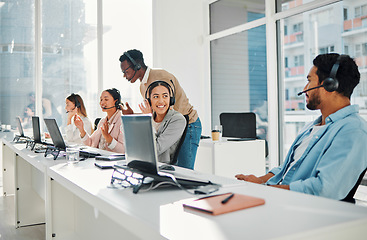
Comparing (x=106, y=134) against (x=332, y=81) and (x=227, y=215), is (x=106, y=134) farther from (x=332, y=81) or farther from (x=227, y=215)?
(x=227, y=215)

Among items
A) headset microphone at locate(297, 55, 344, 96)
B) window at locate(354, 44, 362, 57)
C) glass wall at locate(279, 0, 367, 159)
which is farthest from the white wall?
headset microphone at locate(297, 55, 344, 96)

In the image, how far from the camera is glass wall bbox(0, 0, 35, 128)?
238 inches

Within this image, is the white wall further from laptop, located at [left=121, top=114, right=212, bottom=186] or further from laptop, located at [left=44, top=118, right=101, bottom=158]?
laptop, located at [left=121, top=114, right=212, bottom=186]

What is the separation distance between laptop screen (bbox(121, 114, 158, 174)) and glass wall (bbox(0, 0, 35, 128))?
5022mm

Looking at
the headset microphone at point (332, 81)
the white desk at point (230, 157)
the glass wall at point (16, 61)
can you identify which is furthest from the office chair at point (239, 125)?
the glass wall at point (16, 61)

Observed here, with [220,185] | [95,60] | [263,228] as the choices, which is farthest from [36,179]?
[95,60]

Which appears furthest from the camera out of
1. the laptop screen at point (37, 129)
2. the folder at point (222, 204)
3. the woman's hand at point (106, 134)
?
the laptop screen at point (37, 129)

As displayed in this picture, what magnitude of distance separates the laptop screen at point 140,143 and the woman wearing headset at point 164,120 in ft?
2.78

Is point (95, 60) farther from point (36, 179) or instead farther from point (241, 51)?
point (36, 179)

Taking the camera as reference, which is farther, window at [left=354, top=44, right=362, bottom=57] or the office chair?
the office chair

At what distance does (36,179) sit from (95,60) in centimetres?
343

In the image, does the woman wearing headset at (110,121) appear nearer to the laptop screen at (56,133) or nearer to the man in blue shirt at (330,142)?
the laptop screen at (56,133)

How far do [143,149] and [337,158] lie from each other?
83 cm

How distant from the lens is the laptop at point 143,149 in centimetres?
147
